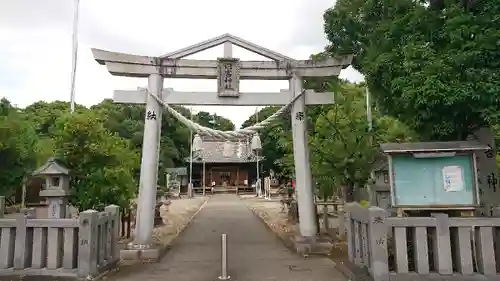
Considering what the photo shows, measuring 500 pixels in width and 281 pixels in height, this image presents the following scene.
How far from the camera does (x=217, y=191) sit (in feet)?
168

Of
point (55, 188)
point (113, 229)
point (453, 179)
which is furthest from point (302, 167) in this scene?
point (55, 188)

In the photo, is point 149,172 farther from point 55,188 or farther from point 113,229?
point 55,188

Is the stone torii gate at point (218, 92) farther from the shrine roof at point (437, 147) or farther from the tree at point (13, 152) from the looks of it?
the tree at point (13, 152)

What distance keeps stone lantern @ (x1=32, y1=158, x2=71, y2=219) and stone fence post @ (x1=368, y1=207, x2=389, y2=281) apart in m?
7.72

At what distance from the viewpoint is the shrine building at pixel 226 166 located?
169ft

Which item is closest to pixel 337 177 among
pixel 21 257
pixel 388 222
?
pixel 388 222

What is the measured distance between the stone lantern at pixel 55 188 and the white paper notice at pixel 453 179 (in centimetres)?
885

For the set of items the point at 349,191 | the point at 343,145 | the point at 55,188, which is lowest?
the point at 349,191

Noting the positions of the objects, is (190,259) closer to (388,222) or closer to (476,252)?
(388,222)

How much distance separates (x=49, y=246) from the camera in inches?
301

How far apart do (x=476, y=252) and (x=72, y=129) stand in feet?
31.1

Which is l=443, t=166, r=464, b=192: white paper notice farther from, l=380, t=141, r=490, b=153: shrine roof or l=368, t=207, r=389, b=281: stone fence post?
l=368, t=207, r=389, b=281: stone fence post

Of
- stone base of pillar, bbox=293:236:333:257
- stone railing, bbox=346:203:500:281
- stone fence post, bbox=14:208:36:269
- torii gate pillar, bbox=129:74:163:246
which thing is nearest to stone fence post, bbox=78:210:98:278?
stone fence post, bbox=14:208:36:269

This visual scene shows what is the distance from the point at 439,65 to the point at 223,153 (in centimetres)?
4717
